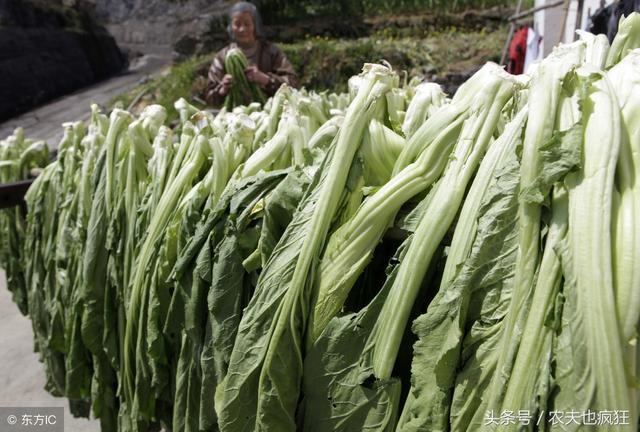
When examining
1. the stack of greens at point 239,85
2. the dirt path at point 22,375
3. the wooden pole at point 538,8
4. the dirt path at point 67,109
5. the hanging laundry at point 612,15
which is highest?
the wooden pole at point 538,8

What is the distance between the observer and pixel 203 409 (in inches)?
64.6

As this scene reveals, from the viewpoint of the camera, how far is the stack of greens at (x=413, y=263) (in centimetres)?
89

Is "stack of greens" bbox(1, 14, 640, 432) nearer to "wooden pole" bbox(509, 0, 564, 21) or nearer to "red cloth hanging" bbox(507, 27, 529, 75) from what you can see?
"wooden pole" bbox(509, 0, 564, 21)

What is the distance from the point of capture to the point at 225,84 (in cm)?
433

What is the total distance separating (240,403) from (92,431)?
8.84 feet

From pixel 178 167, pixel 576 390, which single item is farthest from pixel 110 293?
pixel 576 390

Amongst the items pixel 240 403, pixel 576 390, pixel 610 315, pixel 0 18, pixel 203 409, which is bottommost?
pixel 203 409

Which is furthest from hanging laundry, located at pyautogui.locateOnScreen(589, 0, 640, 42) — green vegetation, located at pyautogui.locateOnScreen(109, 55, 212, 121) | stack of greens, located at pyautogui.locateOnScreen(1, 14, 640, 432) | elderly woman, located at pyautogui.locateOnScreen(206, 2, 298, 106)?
green vegetation, located at pyautogui.locateOnScreen(109, 55, 212, 121)

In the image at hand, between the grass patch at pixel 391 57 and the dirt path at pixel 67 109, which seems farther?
the dirt path at pixel 67 109

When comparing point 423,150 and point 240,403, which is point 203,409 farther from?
point 423,150

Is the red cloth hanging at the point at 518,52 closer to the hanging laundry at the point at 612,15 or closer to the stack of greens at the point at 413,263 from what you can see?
the hanging laundry at the point at 612,15

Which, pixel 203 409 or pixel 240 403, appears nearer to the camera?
pixel 240 403

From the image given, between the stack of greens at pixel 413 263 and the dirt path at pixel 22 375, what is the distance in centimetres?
190

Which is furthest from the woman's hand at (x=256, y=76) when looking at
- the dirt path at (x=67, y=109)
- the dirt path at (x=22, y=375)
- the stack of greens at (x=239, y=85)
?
the dirt path at (x=67, y=109)
